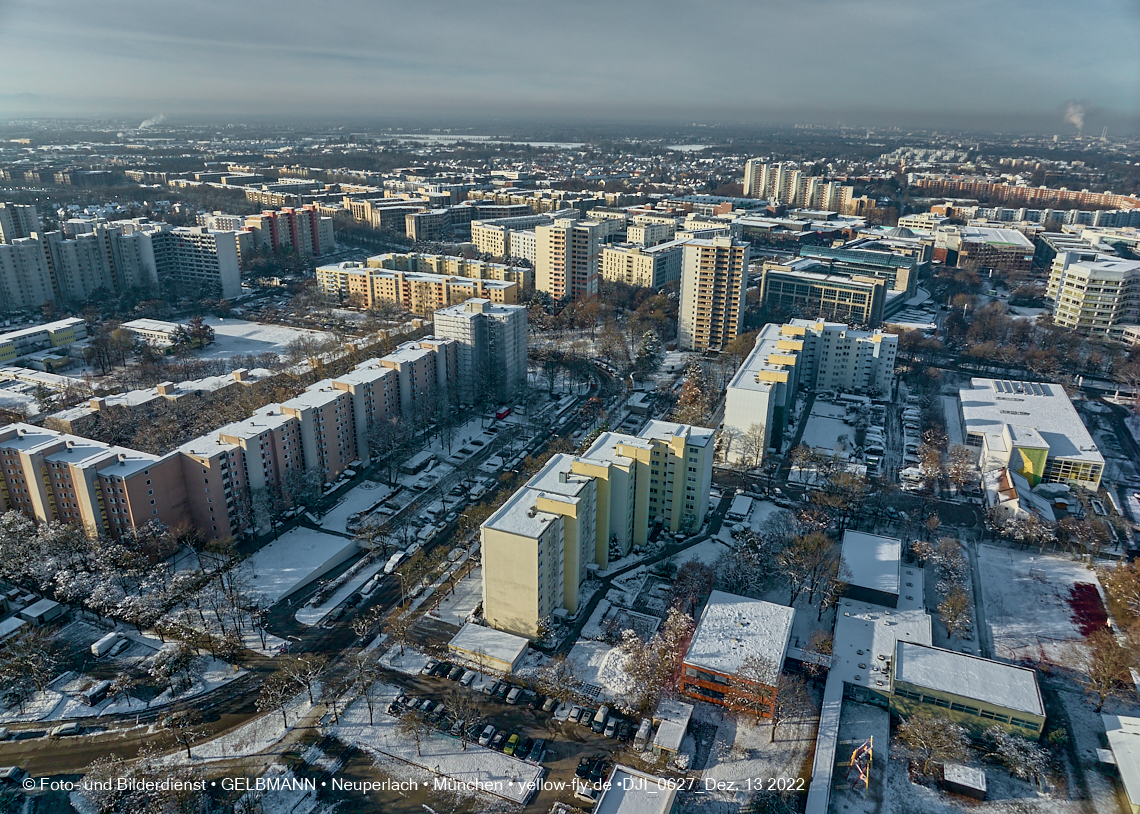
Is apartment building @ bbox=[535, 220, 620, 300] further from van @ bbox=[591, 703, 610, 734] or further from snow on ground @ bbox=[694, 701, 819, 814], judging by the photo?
snow on ground @ bbox=[694, 701, 819, 814]

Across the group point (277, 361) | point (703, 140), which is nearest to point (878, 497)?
point (277, 361)

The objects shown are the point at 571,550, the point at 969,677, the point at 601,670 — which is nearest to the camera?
the point at 969,677

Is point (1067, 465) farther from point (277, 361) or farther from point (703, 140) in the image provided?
point (703, 140)

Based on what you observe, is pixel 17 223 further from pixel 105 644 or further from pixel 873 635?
pixel 873 635

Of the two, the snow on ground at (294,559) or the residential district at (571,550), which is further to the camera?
the snow on ground at (294,559)

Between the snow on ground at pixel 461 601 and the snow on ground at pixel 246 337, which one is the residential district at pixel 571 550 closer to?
the snow on ground at pixel 461 601

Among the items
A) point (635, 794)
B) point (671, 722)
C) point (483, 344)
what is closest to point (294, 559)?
point (671, 722)

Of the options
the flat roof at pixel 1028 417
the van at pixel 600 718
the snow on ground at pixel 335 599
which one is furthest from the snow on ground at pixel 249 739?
the flat roof at pixel 1028 417
